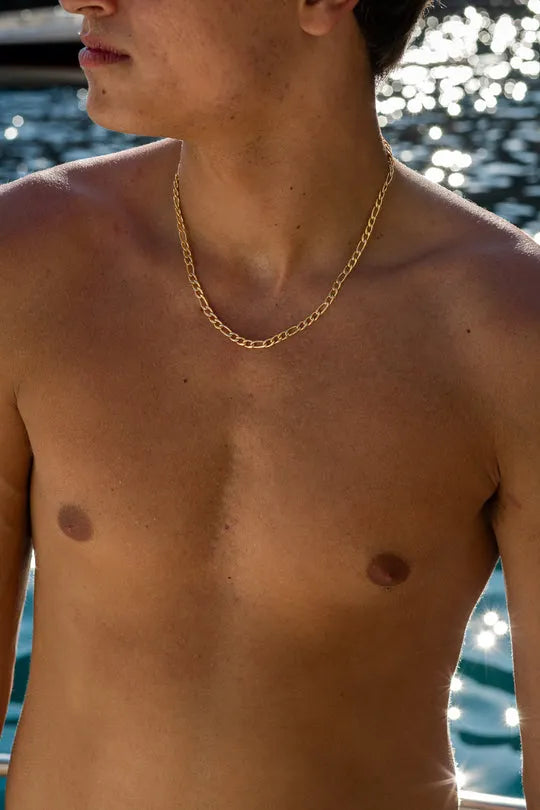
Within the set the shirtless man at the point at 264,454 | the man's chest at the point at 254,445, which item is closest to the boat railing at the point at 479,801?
the shirtless man at the point at 264,454

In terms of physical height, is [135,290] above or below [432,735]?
above

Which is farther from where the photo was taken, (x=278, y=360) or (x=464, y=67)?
(x=464, y=67)

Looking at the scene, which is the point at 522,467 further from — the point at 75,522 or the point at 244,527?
the point at 75,522

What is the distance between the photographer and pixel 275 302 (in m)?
1.68

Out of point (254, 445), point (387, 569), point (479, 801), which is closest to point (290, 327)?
point (254, 445)

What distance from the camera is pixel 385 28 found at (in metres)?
1.70

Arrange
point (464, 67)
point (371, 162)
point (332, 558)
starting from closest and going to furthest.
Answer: point (332, 558) < point (371, 162) < point (464, 67)

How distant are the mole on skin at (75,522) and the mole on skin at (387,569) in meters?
0.33

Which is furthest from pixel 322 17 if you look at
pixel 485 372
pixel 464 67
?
pixel 464 67

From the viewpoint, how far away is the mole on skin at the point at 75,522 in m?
1.60

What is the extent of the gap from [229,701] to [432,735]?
0.28 meters

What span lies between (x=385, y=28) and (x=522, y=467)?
57cm

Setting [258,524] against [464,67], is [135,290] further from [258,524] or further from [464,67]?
[464,67]

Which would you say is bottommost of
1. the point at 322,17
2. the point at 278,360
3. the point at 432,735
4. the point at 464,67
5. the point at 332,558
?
the point at 464,67
